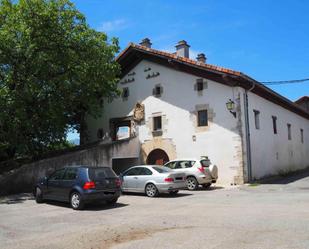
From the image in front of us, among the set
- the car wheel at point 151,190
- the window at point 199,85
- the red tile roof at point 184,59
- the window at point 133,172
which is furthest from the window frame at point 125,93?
the car wheel at point 151,190

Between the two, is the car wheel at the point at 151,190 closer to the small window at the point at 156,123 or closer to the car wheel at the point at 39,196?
the car wheel at the point at 39,196

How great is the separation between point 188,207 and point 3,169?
1252 centimetres

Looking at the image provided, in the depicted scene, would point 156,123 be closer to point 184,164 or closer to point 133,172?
point 184,164

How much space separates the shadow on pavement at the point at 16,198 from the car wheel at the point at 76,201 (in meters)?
3.63

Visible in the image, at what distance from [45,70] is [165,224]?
1244 centimetres

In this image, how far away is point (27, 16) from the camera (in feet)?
61.4

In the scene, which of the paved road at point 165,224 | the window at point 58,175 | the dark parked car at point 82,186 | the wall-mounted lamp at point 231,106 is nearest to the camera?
the paved road at point 165,224

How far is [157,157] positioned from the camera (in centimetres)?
2423

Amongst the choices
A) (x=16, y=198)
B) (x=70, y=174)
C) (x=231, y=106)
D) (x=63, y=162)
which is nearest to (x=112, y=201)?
(x=70, y=174)

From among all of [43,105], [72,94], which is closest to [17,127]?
[43,105]

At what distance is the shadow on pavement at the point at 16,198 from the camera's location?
51.5ft

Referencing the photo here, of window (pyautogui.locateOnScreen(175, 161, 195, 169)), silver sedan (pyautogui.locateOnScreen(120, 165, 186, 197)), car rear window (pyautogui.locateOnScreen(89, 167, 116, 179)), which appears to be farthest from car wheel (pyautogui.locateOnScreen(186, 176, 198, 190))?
car rear window (pyautogui.locateOnScreen(89, 167, 116, 179))

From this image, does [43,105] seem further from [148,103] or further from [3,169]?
[148,103]

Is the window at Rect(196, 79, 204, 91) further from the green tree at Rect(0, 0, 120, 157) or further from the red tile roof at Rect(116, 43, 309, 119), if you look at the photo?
the green tree at Rect(0, 0, 120, 157)
